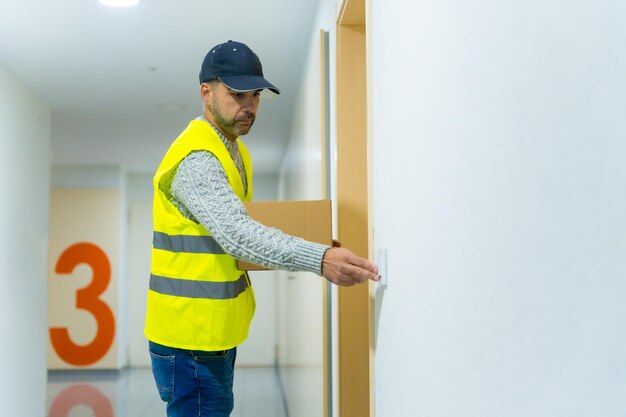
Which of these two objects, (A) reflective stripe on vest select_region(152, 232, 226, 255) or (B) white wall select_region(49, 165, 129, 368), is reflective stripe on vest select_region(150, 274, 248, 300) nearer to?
(A) reflective stripe on vest select_region(152, 232, 226, 255)

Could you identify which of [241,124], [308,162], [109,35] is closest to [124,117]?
[109,35]

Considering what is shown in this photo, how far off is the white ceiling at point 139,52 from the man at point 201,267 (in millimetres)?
1701

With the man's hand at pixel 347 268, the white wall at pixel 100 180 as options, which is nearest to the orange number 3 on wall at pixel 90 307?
the white wall at pixel 100 180

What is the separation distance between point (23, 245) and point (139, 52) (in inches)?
63.6

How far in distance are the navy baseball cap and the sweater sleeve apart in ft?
0.69

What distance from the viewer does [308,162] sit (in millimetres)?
3498

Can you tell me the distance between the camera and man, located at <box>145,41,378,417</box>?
5.36 ft

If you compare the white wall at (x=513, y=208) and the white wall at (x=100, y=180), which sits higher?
the white wall at (x=100, y=180)

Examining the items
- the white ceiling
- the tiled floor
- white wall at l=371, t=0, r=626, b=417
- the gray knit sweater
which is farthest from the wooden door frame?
A: the tiled floor

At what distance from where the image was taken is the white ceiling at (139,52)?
338cm

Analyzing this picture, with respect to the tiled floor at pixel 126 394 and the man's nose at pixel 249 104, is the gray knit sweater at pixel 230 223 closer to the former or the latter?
the man's nose at pixel 249 104

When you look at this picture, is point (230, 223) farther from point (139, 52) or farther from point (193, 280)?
point (139, 52)

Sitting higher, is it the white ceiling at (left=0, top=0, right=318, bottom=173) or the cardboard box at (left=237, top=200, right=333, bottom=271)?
the white ceiling at (left=0, top=0, right=318, bottom=173)

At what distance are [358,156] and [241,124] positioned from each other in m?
0.52
